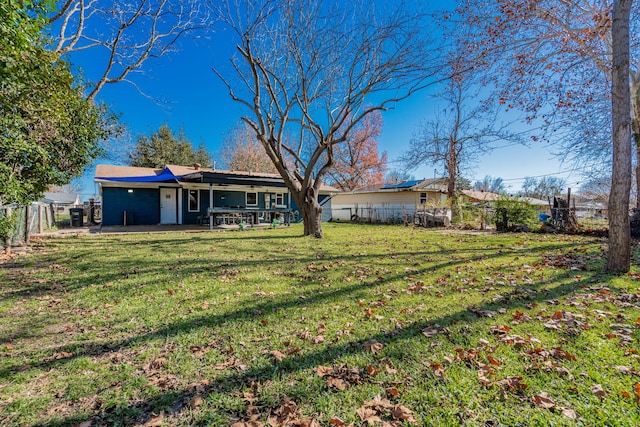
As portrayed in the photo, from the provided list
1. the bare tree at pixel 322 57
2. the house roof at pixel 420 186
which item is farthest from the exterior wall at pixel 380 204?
the bare tree at pixel 322 57

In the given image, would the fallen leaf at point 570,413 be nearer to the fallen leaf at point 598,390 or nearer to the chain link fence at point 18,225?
the fallen leaf at point 598,390

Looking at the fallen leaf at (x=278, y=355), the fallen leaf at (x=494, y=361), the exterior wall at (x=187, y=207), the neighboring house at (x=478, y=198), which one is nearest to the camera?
the fallen leaf at (x=494, y=361)

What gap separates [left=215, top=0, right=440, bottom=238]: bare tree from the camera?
29.5 ft

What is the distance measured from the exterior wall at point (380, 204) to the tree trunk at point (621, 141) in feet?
45.2

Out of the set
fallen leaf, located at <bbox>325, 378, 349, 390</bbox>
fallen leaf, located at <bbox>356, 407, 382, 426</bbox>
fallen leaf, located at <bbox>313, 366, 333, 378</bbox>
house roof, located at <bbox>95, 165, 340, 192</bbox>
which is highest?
house roof, located at <bbox>95, 165, 340, 192</bbox>

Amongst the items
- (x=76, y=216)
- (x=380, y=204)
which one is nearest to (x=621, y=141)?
(x=380, y=204)

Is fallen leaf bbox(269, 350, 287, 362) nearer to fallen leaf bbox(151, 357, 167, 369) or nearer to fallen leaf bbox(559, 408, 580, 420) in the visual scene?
fallen leaf bbox(151, 357, 167, 369)

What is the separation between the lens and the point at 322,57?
10203 millimetres

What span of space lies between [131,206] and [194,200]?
3.33m

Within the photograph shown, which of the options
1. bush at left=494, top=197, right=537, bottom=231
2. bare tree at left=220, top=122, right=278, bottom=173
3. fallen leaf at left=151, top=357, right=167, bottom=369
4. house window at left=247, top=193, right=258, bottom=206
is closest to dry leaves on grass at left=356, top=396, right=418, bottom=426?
fallen leaf at left=151, top=357, right=167, bottom=369

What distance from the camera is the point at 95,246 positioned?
8844mm

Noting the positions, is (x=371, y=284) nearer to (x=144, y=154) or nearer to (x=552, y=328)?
(x=552, y=328)

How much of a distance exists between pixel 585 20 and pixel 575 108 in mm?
Result: 2435

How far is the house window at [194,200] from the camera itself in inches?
703
